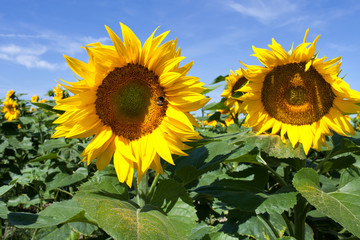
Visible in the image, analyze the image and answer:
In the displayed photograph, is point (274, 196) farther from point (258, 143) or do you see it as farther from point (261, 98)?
point (261, 98)

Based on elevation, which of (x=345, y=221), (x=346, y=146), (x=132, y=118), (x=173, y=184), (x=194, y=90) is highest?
(x=194, y=90)

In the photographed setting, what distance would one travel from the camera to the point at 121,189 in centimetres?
198

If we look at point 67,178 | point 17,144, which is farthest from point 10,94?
point 67,178

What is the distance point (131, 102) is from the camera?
1.92m

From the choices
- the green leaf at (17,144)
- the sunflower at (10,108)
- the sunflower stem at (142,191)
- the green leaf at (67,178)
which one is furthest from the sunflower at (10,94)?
the sunflower stem at (142,191)

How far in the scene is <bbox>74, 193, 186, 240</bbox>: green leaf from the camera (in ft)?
4.52

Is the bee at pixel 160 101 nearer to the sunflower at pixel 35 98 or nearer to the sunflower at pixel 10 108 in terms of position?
the sunflower at pixel 10 108

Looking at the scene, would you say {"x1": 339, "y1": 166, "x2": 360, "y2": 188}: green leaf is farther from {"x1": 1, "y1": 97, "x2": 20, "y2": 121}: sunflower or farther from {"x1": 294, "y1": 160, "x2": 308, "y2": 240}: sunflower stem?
{"x1": 1, "y1": 97, "x2": 20, "y2": 121}: sunflower

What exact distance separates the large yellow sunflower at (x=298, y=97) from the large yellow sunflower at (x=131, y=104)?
742mm

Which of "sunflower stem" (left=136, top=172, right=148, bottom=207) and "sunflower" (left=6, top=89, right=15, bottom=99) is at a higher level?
"sunflower" (left=6, top=89, right=15, bottom=99)

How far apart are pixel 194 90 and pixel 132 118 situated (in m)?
0.41

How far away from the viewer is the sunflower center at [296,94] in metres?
2.29

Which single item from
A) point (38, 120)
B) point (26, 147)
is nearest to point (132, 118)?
point (26, 147)

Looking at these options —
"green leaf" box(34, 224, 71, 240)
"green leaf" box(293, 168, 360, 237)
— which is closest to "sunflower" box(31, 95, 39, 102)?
"green leaf" box(34, 224, 71, 240)
